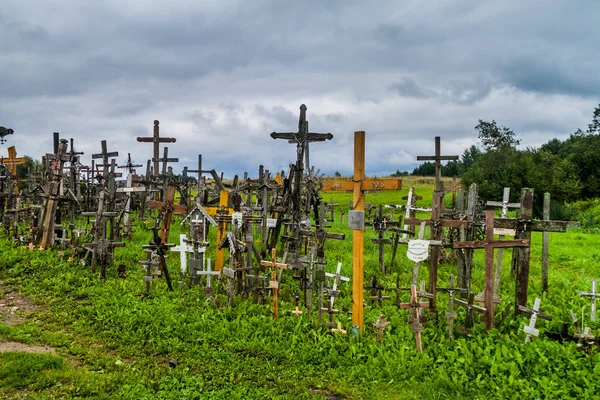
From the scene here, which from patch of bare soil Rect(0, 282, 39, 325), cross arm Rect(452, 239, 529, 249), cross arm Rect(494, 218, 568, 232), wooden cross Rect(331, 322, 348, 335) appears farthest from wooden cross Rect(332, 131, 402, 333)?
patch of bare soil Rect(0, 282, 39, 325)

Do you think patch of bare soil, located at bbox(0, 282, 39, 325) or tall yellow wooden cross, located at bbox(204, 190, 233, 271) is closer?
patch of bare soil, located at bbox(0, 282, 39, 325)

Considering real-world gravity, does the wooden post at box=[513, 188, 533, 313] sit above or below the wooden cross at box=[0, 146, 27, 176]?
below

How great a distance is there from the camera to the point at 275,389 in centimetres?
691

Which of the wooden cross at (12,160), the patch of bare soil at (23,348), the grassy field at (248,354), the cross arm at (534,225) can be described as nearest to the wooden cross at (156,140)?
the wooden cross at (12,160)

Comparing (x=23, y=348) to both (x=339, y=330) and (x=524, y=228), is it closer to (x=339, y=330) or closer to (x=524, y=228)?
(x=339, y=330)

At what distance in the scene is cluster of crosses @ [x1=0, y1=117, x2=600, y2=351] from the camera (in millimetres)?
8797

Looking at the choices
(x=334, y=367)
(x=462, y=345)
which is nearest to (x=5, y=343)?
(x=334, y=367)

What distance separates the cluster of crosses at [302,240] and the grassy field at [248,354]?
0.39 m

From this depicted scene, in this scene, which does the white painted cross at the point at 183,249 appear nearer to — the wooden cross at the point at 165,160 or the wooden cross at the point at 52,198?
the wooden cross at the point at 52,198

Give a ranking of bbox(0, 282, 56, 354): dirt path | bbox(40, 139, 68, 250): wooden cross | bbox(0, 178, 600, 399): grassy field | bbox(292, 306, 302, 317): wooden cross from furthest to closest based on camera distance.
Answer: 1. bbox(40, 139, 68, 250): wooden cross
2. bbox(292, 306, 302, 317): wooden cross
3. bbox(0, 282, 56, 354): dirt path
4. bbox(0, 178, 600, 399): grassy field

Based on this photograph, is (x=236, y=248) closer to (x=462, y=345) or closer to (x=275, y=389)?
(x=275, y=389)

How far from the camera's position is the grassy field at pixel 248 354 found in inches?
268

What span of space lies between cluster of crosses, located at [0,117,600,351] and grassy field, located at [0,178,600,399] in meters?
0.39

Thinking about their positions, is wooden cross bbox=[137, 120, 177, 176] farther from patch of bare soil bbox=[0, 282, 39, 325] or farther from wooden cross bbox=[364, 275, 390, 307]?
wooden cross bbox=[364, 275, 390, 307]
